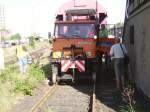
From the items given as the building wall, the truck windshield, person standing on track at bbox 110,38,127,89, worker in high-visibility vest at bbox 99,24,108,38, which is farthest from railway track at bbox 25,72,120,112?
worker in high-visibility vest at bbox 99,24,108,38

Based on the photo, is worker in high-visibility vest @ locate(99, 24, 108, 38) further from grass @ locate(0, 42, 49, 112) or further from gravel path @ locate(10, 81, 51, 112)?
gravel path @ locate(10, 81, 51, 112)

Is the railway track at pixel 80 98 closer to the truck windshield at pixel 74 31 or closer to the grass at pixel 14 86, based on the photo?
the grass at pixel 14 86

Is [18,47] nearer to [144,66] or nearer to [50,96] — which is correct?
[50,96]

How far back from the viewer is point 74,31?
18812 millimetres

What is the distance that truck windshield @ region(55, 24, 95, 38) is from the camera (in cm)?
1870

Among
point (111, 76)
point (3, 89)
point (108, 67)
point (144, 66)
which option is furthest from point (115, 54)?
point (108, 67)

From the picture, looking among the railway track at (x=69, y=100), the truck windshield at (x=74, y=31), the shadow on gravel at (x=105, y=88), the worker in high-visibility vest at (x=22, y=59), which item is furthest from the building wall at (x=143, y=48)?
the worker in high-visibility vest at (x=22, y=59)

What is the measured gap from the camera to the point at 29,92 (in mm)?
15484

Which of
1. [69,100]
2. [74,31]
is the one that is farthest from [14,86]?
[74,31]

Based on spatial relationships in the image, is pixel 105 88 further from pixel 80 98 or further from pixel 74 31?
pixel 74 31

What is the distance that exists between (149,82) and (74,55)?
23.8 feet

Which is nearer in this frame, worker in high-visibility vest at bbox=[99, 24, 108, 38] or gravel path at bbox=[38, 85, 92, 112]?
gravel path at bbox=[38, 85, 92, 112]

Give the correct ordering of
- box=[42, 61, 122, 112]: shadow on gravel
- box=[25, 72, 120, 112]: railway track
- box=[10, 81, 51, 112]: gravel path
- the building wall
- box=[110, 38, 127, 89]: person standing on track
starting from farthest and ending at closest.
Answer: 1. box=[110, 38, 127, 89]: person standing on track
2. box=[42, 61, 122, 112]: shadow on gravel
3. box=[10, 81, 51, 112]: gravel path
4. box=[25, 72, 120, 112]: railway track
5. the building wall

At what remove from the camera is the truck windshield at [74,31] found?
1870cm
